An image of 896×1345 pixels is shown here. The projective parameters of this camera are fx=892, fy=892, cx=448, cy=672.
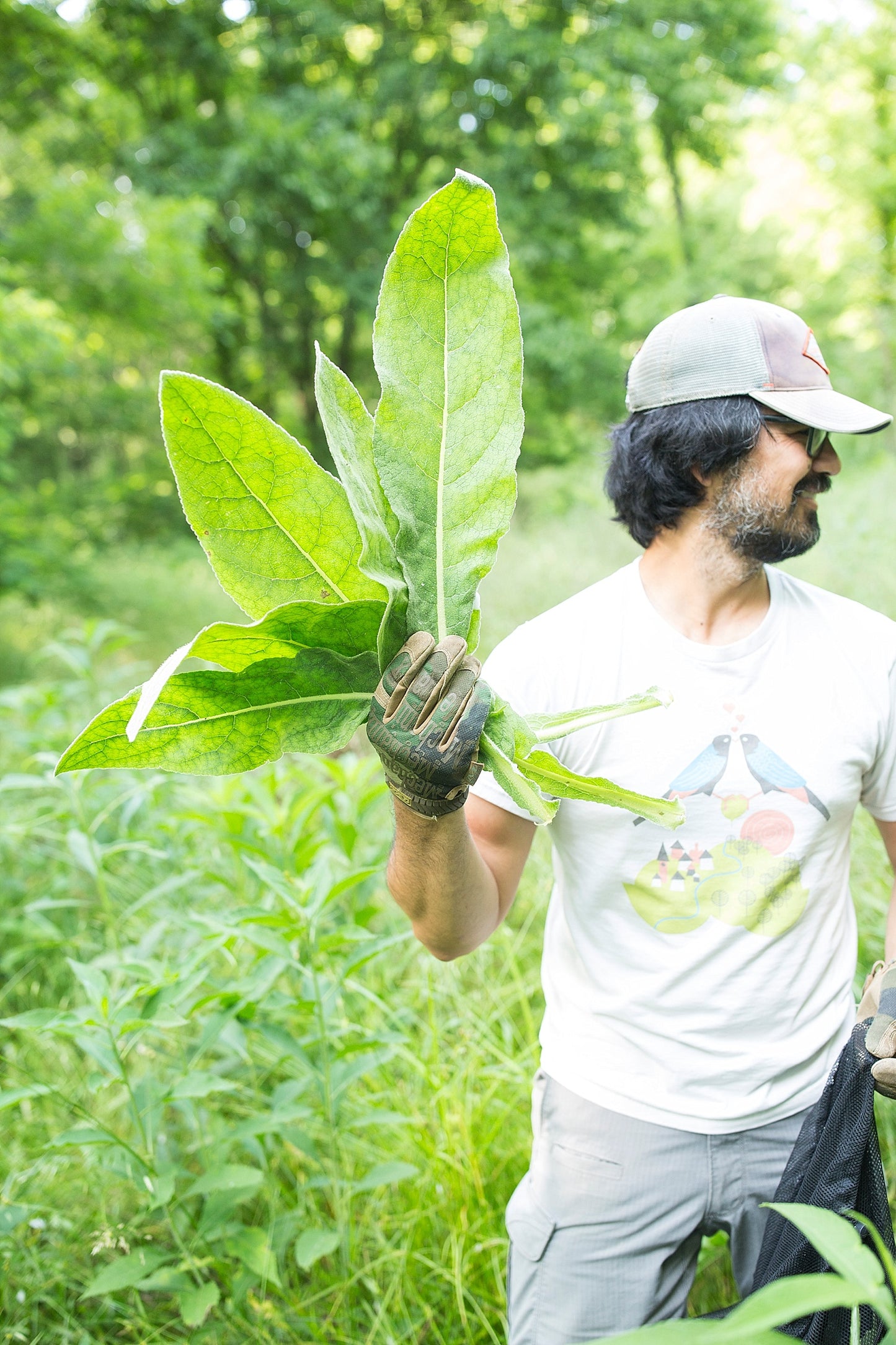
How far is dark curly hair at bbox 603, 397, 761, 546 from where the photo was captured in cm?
183

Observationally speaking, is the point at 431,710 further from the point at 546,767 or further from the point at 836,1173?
the point at 836,1173

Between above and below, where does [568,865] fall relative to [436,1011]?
above

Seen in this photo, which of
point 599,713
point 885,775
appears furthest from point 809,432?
point 599,713

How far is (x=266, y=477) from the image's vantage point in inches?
37.9

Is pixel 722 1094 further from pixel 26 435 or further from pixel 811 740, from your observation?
pixel 26 435

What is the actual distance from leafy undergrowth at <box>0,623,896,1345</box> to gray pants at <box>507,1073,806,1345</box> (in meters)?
0.47

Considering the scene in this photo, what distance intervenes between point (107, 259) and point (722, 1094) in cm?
925

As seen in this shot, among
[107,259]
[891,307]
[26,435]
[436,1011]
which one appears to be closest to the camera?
[436,1011]

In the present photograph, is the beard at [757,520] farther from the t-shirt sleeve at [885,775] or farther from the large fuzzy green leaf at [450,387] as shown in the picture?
the large fuzzy green leaf at [450,387]

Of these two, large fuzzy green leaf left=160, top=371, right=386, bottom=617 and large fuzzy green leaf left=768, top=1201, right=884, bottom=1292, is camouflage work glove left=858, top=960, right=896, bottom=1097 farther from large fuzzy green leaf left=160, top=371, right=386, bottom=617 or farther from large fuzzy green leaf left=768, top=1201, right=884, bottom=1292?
large fuzzy green leaf left=160, top=371, right=386, bottom=617

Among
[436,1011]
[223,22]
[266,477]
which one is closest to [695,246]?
[223,22]

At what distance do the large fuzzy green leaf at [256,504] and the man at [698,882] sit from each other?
27.5 inches

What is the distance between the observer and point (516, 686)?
67.7 inches

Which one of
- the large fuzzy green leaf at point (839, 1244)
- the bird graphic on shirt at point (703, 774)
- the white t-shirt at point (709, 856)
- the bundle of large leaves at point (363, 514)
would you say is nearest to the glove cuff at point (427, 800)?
the bundle of large leaves at point (363, 514)
